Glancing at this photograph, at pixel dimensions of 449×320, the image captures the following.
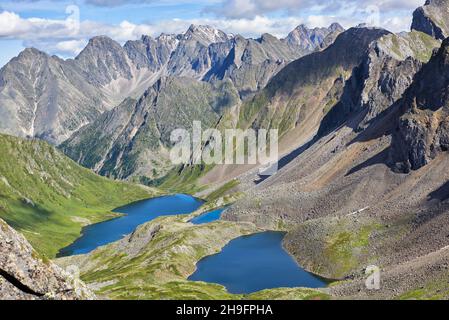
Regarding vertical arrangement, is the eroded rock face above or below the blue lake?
below

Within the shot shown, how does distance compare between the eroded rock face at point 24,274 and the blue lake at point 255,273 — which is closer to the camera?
the eroded rock face at point 24,274

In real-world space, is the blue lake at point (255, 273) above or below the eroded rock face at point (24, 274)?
above

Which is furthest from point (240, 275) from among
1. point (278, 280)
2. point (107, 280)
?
point (107, 280)
